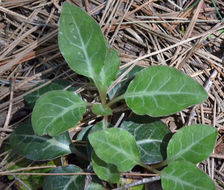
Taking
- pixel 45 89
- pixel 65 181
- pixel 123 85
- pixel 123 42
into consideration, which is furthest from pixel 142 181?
pixel 123 42

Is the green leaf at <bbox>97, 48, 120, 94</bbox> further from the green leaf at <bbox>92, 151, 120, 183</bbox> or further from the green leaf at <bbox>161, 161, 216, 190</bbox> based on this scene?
the green leaf at <bbox>161, 161, 216, 190</bbox>

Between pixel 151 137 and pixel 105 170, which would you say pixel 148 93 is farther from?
pixel 105 170

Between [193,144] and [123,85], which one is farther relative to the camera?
[123,85]

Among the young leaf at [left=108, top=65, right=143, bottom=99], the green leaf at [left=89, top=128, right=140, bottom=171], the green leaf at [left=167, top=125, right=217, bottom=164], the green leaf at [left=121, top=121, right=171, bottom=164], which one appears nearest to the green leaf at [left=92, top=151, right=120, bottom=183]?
the green leaf at [left=89, top=128, right=140, bottom=171]

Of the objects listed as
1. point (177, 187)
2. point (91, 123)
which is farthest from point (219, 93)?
point (91, 123)

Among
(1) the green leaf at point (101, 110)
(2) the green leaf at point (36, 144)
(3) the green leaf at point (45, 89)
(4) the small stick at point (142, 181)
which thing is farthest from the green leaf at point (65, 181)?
(3) the green leaf at point (45, 89)
